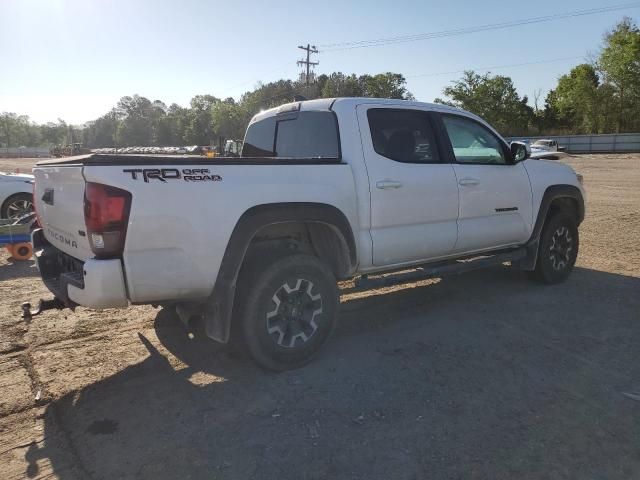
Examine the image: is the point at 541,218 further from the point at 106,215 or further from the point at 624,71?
the point at 624,71

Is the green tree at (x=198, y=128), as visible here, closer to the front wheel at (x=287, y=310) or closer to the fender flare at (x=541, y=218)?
the fender flare at (x=541, y=218)

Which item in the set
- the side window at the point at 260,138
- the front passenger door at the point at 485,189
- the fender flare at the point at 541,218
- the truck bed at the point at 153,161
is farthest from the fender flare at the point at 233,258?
the fender flare at the point at 541,218

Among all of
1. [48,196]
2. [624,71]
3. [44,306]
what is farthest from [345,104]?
[624,71]

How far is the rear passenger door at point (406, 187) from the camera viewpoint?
4.36 meters

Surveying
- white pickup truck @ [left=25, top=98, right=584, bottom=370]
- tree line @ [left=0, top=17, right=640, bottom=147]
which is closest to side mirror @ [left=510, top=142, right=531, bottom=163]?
white pickup truck @ [left=25, top=98, right=584, bottom=370]

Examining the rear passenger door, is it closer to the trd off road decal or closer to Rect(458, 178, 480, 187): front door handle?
Rect(458, 178, 480, 187): front door handle

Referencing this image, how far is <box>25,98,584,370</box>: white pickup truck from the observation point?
3250 mm

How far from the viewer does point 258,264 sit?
388 centimetres

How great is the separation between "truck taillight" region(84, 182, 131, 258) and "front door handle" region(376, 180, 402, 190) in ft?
6.68

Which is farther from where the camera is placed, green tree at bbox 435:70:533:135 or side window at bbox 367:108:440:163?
green tree at bbox 435:70:533:135

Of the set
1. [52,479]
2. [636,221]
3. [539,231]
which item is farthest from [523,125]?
[52,479]

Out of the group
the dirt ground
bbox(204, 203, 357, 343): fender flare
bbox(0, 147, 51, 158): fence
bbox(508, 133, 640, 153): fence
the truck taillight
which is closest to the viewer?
the dirt ground

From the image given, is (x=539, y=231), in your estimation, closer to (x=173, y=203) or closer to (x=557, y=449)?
(x=557, y=449)

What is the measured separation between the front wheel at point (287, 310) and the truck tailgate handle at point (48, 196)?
1.56 metres
